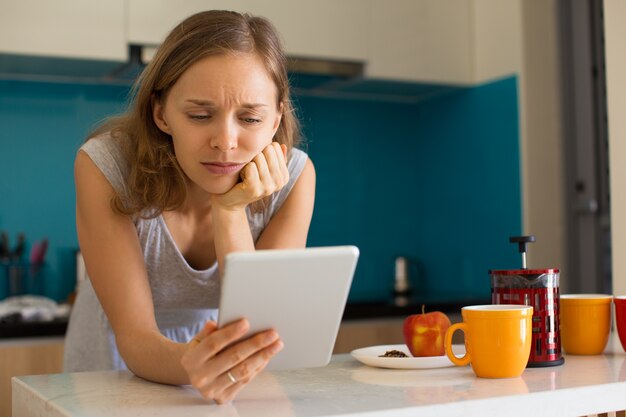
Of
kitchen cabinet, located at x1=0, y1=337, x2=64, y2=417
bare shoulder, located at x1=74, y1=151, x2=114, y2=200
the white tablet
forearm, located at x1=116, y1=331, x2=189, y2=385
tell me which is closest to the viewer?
the white tablet

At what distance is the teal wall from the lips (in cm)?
168

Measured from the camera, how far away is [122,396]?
3.79ft

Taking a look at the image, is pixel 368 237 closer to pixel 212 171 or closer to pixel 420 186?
pixel 420 186

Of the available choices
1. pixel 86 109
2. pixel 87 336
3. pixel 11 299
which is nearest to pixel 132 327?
pixel 87 336

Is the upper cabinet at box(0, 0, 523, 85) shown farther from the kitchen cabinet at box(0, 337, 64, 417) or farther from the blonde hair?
the blonde hair

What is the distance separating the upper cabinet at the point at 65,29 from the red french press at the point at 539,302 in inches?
71.7

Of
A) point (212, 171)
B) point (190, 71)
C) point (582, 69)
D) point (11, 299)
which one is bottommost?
point (11, 299)

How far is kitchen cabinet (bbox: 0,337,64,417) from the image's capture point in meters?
2.48

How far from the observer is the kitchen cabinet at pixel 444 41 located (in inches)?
125

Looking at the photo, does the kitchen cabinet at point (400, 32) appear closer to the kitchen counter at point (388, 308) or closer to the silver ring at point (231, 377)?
the kitchen counter at point (388, 308)

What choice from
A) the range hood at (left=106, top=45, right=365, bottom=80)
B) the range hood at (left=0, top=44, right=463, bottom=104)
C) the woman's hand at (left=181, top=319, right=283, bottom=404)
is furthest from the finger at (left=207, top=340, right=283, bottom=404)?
the range hood at (left=106, top=45, right=365, bottom=80)

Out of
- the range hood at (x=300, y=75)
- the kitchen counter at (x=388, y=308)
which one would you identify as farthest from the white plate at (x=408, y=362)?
the kitchen counter at (x=388, y=308)

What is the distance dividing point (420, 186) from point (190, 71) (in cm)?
251

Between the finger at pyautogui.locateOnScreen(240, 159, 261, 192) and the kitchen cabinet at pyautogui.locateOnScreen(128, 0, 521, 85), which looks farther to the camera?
the kitchen cabinet at pyautogui.locateOnScreen(128, 0, 521, 85)
